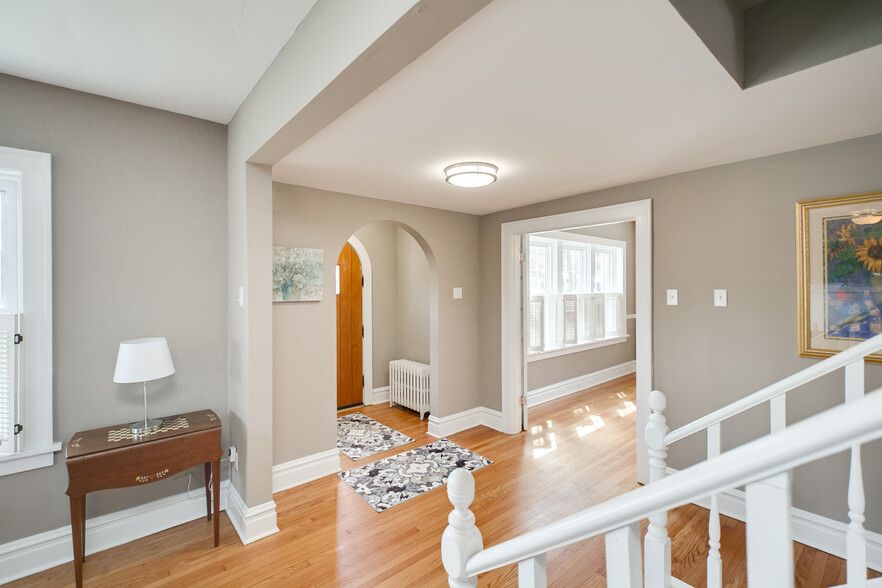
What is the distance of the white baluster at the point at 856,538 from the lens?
0.78m

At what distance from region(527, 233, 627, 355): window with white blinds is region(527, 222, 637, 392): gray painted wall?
0.46ft

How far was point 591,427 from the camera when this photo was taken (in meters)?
4.06

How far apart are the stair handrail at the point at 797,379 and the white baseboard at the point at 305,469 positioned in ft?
8.26

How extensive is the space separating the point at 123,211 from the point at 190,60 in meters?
1.03

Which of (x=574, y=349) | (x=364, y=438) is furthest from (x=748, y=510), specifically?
(x=574, y=349)

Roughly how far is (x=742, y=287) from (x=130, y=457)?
3.69 metres

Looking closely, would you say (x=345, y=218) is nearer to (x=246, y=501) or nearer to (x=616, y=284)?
(x=246, y=501)

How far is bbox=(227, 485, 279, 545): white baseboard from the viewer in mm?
2264

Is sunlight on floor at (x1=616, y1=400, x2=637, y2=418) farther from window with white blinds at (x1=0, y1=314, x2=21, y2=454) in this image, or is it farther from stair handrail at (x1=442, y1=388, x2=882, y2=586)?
window with white blinds at (x1=0, y1=314, x2=21, y2=454)

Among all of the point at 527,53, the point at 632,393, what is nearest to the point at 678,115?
the point at 527,53

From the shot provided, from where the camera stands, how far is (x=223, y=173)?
102 inches

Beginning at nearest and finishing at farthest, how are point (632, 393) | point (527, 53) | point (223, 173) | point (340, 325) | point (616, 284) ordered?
point (527, 53) < point (223, 173) < point (340, 325) < point (632, 393) < point (616, 284)

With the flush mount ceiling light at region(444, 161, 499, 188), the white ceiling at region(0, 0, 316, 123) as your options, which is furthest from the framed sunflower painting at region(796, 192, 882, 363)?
the white ceiling at region(0, 0, 316, 123)

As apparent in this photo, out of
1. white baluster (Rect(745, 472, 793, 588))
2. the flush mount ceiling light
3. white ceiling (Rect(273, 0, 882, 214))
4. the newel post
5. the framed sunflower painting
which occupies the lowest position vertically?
the newel post
